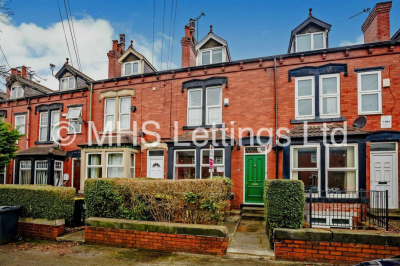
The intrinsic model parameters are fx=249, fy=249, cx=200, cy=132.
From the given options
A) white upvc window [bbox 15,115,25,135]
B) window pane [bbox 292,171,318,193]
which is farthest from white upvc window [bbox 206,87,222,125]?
white upvc window [bbox 15,115,25,135]

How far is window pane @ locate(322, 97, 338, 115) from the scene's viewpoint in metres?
10.0

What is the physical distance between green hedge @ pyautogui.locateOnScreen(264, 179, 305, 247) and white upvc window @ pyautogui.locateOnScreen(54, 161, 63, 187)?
12.5 metres

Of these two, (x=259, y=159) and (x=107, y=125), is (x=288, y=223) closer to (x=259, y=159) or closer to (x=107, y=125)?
(x=259, y=159)

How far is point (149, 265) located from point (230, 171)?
6208mm

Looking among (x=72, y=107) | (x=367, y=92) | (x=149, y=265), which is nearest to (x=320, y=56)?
(x=367, y=92)

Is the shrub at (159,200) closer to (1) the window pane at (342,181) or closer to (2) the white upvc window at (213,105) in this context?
(1) the window pane at (342,181)

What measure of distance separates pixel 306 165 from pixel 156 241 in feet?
21.2

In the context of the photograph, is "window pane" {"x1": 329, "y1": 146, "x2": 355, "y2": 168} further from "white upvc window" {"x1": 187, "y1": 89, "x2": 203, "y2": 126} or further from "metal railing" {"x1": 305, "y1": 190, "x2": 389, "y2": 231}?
"white upvc window" {"x1": 187, "y1": 89, "x2": 203, "y2": 126}

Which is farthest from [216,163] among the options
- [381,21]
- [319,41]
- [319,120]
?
[381,21]

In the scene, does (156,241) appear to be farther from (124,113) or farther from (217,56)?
(217,56)

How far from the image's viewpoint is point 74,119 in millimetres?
13773

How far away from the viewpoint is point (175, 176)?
1131 centimetres

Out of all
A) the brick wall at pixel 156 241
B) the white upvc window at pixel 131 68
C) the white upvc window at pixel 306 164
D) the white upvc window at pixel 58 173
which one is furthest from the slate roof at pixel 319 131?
the white upvc window at pixel 58 173

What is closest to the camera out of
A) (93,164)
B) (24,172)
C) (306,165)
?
(306,165)
